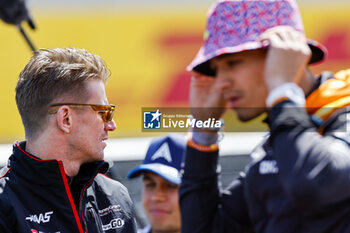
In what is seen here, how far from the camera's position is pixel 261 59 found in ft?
6.85

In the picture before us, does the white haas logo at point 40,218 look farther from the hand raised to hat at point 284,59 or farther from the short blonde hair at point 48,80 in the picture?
the hand raised to hat at point 284,59

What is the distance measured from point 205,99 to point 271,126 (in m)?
0.53

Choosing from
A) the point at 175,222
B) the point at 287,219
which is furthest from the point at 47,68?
the point at 175,222

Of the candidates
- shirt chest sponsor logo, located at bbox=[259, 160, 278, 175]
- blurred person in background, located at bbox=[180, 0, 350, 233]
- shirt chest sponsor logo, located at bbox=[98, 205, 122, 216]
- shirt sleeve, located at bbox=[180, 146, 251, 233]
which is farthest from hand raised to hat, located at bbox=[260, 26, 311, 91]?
shirt chest sponsor logo, located at bbox=[98, 205, 122, 216]

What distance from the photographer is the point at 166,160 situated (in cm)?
313

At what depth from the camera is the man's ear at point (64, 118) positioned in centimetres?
221

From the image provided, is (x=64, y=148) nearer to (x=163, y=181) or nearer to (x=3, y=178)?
(x=3, y=178)

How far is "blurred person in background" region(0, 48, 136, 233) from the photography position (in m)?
2.09

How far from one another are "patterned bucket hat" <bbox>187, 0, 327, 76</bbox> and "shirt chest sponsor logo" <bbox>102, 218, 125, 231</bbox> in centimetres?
63

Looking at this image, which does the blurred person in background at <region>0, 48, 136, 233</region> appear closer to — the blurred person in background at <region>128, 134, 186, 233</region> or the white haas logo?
the white haas logo

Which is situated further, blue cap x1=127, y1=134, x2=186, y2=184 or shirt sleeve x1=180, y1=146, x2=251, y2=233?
blue cap x1=127, y1=134, x2=186, y2=184
